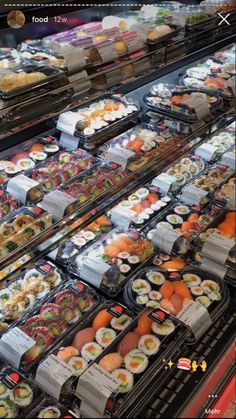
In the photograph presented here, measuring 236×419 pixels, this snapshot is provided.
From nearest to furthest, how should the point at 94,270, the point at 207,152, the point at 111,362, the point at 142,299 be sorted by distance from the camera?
the point at 111,362 → the point at 142,299 → the point at 94,270 → the point at 207,152

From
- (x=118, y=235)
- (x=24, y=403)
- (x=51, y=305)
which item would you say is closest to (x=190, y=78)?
(x=118, y=235)

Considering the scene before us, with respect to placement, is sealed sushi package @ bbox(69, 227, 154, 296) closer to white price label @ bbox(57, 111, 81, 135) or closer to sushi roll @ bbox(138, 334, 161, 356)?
sushi roll @ bbox(138, 334, 161, 356)

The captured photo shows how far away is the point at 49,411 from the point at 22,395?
12cm

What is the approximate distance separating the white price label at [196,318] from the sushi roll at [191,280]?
0.53 feet

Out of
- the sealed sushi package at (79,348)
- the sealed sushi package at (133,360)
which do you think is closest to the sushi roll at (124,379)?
the sealed sushi package at (133,360)

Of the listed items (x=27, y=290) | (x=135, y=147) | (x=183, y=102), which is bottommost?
(x=27, y=290)

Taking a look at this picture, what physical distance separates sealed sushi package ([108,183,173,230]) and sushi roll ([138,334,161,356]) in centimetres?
78

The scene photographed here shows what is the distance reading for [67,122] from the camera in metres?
2.39

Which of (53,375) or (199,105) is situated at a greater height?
(199,105)

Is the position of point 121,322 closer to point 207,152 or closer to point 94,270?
point 94,270

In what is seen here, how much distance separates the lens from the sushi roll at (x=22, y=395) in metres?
1.66

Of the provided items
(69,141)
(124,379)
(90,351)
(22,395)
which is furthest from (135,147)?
(22,395)

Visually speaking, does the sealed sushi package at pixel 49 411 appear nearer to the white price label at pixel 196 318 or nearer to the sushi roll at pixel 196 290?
the white price label at pixel 196 318

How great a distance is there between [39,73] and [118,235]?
950 mm
